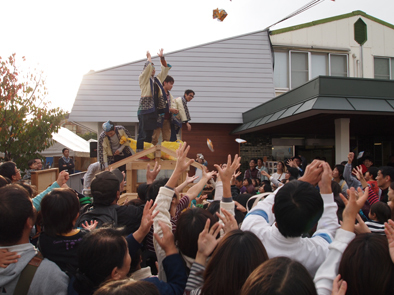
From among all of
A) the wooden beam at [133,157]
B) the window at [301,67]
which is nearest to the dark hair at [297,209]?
the wooden beam at [133,157]

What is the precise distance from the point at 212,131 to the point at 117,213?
10.5 meters

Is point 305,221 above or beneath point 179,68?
beneath

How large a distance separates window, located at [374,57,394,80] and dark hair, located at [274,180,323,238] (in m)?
15.5

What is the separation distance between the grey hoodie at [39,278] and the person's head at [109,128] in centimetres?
431

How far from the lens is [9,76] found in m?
9.88

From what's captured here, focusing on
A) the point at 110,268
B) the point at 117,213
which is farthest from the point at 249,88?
the point at 110,268

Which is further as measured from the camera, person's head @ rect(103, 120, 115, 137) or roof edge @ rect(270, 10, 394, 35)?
roof edge @ rect(270, 10, 394, 35)

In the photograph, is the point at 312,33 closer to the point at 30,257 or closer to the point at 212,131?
the point at 212,131

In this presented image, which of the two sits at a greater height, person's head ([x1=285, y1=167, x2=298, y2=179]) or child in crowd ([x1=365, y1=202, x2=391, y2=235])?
person's head ([x1=285, y1=167, x2=298, y2=179])

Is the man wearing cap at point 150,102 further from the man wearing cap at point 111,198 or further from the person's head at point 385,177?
the person's head at point 385,177

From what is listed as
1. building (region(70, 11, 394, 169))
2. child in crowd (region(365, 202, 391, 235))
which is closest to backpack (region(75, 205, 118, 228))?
child in crowd (region(365, 202, 391, 235))

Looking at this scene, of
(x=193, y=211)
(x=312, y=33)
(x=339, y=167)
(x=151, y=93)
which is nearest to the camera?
(x=193, y=211)

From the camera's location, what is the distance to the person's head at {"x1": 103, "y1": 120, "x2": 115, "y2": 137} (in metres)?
5.83

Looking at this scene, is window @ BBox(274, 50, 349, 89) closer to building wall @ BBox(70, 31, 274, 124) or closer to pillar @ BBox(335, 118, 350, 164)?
building wall @ BBox(70, 31, 274, 124)
